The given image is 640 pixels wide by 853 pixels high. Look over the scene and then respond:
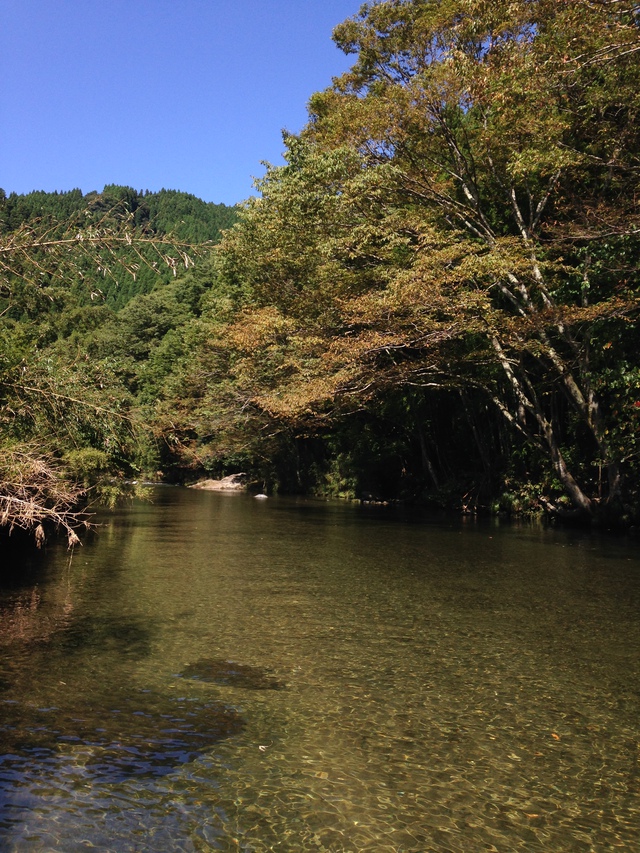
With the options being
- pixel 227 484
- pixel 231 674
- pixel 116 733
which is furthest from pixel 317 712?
pixel 227 484

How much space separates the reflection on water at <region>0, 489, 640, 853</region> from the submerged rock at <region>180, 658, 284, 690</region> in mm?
28

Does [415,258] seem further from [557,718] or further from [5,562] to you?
[557,718]

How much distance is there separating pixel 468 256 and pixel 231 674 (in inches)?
567

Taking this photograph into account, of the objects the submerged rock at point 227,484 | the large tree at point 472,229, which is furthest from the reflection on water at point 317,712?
the submerged rock at point 227,484

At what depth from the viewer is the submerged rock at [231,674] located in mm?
5938

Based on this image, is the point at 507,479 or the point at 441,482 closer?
the point at 507,479

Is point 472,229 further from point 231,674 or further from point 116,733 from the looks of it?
point 116,733

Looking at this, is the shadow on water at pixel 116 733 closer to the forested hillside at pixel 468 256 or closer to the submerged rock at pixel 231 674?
the submerged rock at pixel 231 674

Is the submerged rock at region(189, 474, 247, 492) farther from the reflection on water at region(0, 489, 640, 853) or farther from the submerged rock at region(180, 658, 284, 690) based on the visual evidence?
the submerged rock at region(180, 658, 284, 690)

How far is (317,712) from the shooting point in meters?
5.36

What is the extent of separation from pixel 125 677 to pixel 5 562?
692 centimetres

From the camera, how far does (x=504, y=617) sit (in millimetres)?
8656

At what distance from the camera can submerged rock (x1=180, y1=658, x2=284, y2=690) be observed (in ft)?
19.5

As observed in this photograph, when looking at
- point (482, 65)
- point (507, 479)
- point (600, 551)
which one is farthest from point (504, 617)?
point (507, 479)
